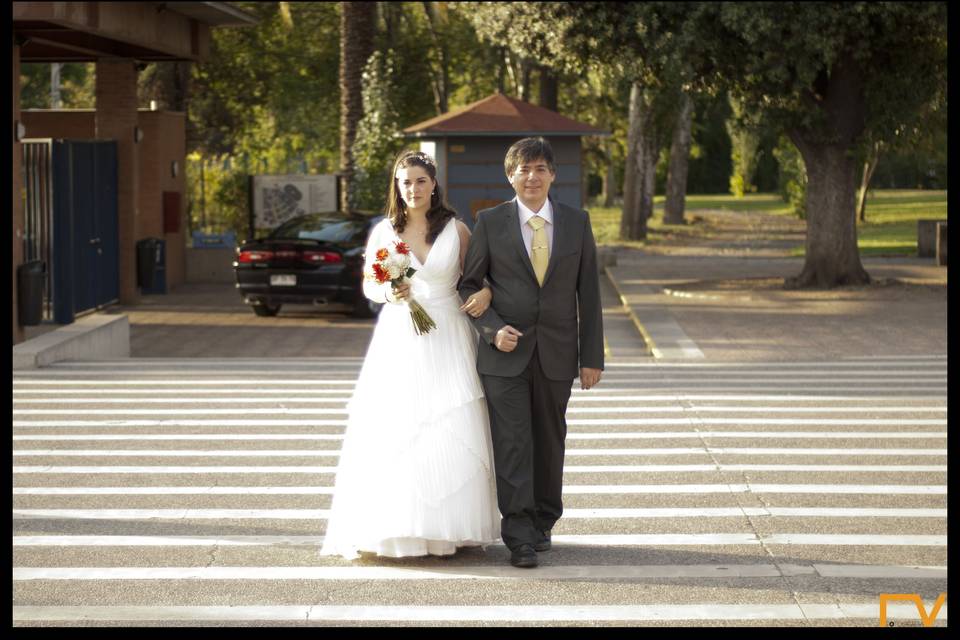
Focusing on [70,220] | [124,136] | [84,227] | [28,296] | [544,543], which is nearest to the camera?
[544,543]

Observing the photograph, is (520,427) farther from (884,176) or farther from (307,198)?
(884,176)

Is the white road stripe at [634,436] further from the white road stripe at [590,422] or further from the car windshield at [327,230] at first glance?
the car windshield at [327,230]

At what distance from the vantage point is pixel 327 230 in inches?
885

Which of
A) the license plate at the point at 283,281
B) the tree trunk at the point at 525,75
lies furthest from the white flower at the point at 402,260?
the tree trunk at the point at 525,75

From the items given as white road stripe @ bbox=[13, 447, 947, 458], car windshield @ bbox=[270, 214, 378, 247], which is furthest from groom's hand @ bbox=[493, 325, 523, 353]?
car windshield @ bbox=[270, 214, 378, 247]

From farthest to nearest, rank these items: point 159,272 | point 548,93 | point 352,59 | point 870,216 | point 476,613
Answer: point 870,216 < point 548,93 < point 352,59 < point 159,272 < point 476,613

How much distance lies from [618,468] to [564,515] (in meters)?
1.40

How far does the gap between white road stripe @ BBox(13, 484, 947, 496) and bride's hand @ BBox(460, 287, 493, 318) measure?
2.07m

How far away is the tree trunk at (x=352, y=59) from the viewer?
30.9 m

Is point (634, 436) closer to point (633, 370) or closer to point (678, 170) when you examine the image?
point (633, 370)

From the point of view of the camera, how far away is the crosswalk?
6492 millimetres

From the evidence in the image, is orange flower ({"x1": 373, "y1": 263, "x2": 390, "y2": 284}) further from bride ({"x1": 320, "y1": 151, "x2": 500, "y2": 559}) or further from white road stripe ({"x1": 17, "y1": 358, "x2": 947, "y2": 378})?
white road stripe ({"x1": 17, "y1": 358, "x2": 947, "y2": 378})

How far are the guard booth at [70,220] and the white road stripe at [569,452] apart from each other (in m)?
9.55
